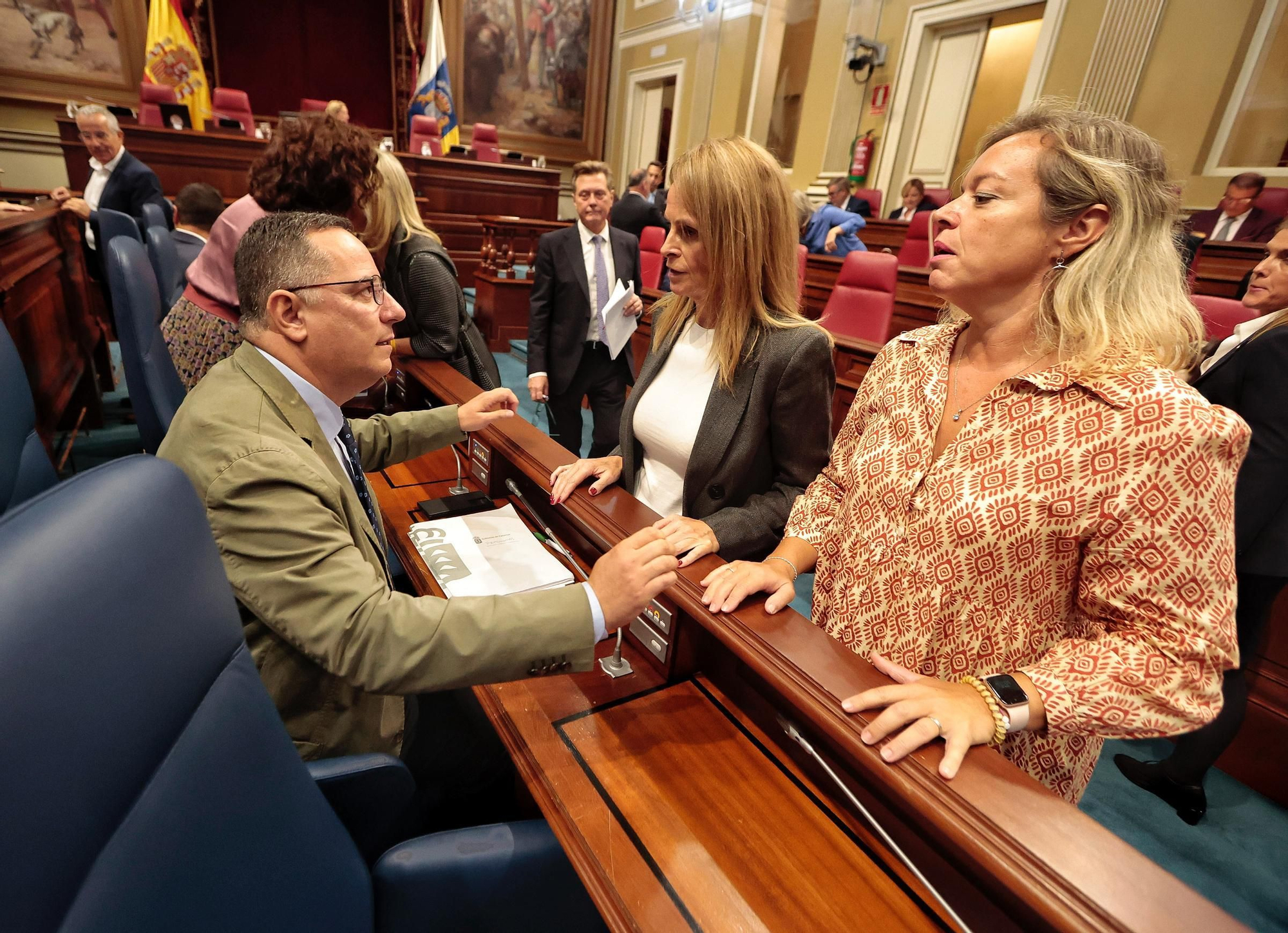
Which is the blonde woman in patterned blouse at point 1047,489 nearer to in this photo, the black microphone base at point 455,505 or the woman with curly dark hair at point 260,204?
the black microphone base at point 455,505

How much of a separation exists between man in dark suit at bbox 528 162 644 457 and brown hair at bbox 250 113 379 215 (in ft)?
3.91

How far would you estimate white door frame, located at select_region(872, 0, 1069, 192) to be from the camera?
6.54 metres

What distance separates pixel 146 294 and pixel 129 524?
1.91m

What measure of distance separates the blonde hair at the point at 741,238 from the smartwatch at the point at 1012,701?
2.65 ft

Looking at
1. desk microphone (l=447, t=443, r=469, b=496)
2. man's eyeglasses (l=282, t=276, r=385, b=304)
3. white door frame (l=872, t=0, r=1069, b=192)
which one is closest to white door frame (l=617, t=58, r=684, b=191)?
white door frame (l=872, t=0, r=1069, b=192)

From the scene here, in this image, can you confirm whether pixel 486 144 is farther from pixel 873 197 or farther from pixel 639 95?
pixel 873 197

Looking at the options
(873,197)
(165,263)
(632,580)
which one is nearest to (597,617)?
(632,580)

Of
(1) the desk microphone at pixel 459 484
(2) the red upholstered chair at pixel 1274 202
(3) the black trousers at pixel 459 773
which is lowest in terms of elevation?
(3) the black trousers at pixel 459 773

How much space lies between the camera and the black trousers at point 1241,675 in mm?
1823

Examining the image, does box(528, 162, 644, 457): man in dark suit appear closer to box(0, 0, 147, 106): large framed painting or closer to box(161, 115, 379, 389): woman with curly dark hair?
box(161, 115, 379, 389): woman with curly dark hair

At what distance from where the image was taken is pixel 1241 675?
6.14 ft

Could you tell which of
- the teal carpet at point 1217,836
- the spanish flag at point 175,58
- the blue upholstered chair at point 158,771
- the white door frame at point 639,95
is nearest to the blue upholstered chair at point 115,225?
the blue upholstered chair at point 158,771

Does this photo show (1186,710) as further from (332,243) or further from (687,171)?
(332,243)

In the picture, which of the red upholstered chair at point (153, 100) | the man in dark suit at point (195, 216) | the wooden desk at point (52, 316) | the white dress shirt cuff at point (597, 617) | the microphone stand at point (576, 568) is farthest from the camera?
the red upholstered chair at point (153, 100)
